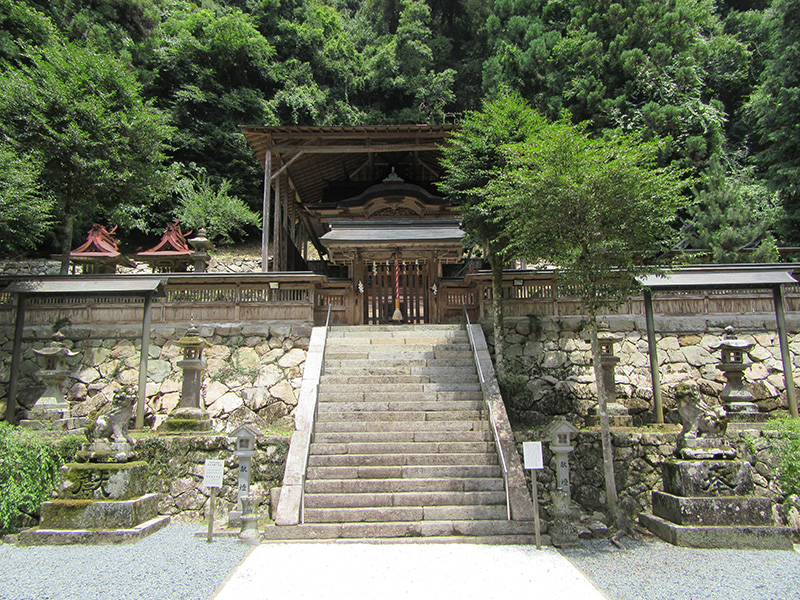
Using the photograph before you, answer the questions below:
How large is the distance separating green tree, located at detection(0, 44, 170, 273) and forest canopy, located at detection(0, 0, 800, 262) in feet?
0.18

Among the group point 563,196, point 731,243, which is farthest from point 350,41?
point 563,196

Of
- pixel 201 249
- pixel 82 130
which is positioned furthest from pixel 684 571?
pixel 82 130

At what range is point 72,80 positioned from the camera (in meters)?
13.2

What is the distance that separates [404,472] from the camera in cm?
767

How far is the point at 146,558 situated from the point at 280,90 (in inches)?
1036

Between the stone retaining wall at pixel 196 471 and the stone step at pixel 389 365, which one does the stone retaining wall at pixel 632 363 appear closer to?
the stone step at pixel 389 365

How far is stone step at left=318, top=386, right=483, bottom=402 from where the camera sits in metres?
9.32

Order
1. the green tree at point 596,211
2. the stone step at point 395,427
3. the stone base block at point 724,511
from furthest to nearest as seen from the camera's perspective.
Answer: the stone step at point 395,427 → the green tree at point 596,211 → the stone base block at point 724,511

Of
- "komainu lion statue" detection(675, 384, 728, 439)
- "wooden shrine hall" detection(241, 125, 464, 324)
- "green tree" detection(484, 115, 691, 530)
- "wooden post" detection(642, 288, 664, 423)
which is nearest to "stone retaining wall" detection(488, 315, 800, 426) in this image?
"wooden post" detection(642, 288, 664, 423)

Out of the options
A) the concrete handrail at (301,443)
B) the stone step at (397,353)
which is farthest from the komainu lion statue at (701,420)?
the concrete handrail at (301,443)

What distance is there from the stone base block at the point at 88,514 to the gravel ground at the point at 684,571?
6.03 meters

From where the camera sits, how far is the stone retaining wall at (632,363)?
10.3 meters

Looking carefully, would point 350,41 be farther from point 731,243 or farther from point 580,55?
point 731,243

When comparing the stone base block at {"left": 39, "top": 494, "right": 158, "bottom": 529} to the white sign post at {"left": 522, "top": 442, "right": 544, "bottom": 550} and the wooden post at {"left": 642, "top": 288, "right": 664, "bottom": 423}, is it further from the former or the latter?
the wooden post at {"left": 642, "top": 288, "right": 664, "bottom": 423}
